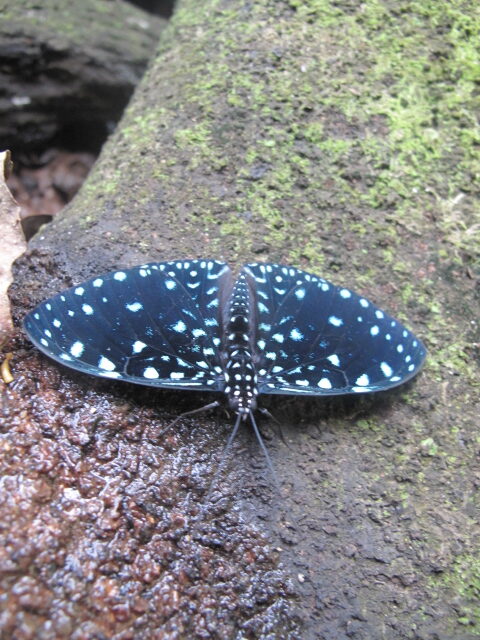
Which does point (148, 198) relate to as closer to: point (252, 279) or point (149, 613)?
point (252, 279)

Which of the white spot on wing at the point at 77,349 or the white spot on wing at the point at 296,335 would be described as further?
the white spot on wing at the point at 296,335

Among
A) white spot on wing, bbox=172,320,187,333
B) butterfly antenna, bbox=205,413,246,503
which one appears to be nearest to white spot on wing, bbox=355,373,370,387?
butterfly antenna, bbox=205,413,246,503

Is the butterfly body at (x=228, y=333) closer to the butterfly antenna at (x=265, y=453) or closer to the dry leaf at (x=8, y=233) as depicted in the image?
the butterfly antenna at (x=265, y=453)

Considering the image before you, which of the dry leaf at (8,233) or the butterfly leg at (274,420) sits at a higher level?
the dry leaf at (8,233)

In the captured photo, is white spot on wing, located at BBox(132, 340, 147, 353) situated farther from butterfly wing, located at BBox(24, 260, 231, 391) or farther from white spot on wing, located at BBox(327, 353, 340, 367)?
white spot on wing, located at BBox(327, 353, 340, 367)

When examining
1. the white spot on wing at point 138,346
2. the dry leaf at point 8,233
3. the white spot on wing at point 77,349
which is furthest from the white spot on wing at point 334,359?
the dry leaf at point 8,233

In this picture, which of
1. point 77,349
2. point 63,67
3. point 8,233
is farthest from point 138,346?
point 63,67

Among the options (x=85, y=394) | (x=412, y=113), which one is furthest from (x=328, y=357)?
(x=412, y=113)
